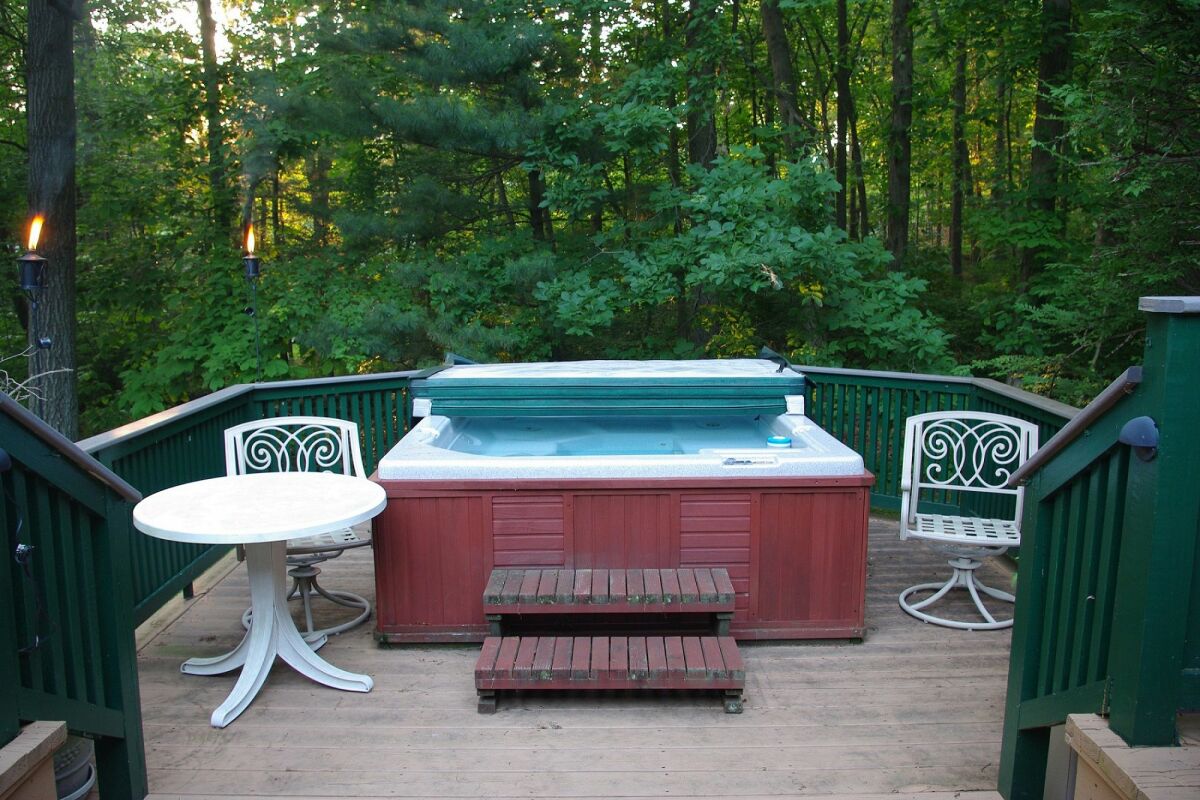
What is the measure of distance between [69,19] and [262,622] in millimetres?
7227

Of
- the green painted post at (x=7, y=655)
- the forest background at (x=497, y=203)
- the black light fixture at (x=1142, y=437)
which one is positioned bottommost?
the green painted post at (x=7, y=655)

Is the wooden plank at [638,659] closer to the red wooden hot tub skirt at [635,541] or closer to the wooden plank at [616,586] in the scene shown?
the wooden plank at [616,586]

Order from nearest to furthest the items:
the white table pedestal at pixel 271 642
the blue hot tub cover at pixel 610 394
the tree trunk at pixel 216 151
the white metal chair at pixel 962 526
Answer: the white table pedestal at pixel 271 642
the white metal chair at pixel 962 526
the blue hot tub cover at pixel 610 394
the tree trunk at pixel 216 151

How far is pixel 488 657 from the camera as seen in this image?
9.49ft

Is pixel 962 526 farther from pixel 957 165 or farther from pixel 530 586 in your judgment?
pixel 957 165

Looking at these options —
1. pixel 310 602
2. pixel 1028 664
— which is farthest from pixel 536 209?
pixel 1028 664

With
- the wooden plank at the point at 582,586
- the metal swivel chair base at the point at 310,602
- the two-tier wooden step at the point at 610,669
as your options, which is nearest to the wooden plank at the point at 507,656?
the two-tier wooden step at the point at 610,669

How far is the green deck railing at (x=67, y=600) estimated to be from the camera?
185 centimetres

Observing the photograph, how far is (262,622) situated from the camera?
2.99 m

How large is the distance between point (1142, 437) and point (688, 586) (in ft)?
5.67

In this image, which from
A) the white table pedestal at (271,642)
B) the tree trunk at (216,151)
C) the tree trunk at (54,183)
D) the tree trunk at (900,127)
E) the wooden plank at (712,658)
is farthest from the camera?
the tree trunk at (900,127)

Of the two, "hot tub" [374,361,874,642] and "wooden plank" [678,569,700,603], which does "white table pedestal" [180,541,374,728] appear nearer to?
"hot tub" [374,361,874,642]

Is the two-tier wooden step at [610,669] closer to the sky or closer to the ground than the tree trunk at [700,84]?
closer to the ground

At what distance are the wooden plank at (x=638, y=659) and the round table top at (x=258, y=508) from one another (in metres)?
0.96
